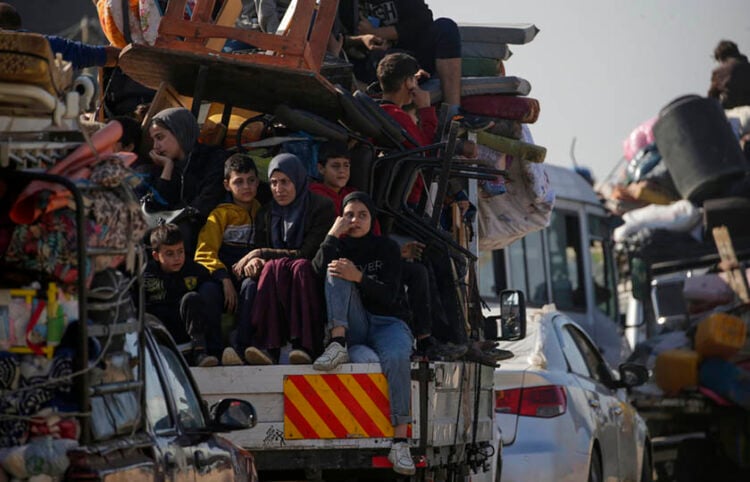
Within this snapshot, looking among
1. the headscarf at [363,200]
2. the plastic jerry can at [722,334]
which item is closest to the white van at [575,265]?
the plastic jerry can at [722,334]

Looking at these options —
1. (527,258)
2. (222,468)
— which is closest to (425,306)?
(222,468)

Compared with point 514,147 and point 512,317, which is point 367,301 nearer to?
point 512,317

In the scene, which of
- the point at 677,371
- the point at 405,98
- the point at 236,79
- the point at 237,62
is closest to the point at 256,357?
the point at 237,62

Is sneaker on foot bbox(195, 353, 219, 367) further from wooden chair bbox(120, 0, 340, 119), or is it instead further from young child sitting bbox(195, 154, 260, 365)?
wooden chair bbox(120, 0, 340, 119)

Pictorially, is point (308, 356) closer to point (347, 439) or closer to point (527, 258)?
point (347, 439)

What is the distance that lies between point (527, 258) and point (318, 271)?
1250cm

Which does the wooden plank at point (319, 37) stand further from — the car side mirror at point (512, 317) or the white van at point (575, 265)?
the white van at point (575, 265)

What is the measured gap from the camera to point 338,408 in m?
8.73

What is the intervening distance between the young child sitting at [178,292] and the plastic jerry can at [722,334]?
36.3 feet

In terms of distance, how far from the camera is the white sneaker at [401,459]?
28.3 ft

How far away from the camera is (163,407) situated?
20.3 feet

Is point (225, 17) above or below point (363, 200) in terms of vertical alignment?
above

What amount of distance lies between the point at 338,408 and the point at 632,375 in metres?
5.77

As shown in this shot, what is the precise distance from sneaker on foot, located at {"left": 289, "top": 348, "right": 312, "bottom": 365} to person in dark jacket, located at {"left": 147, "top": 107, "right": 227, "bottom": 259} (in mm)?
1152
